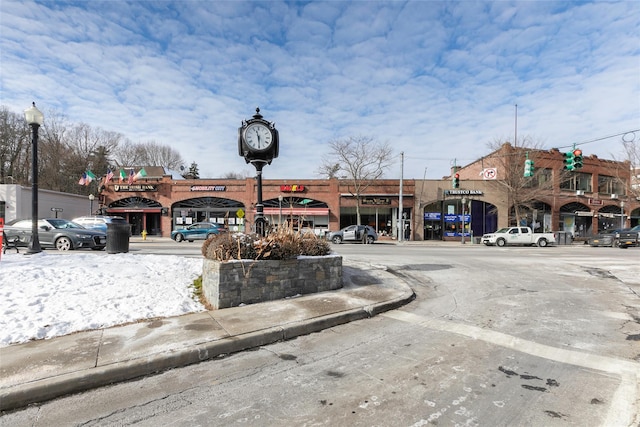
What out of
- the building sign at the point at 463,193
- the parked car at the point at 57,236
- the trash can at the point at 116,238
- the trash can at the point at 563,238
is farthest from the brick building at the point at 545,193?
the trash can at the point at 116,238

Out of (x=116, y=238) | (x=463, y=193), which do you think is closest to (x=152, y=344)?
(x=116, y=238)

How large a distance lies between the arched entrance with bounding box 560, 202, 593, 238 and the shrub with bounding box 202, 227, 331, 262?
40.4 meters

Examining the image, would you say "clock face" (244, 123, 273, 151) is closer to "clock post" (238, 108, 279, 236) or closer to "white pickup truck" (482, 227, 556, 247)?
"clock post" (238, 108, 279, 236)

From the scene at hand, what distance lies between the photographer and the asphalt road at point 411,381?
3.01 meters

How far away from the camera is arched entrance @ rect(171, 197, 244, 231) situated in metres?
35.7

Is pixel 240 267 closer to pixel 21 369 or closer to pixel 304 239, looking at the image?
pixel 304 239

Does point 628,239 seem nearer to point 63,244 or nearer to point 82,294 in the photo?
point 82,294

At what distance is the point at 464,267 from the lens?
12.4 m

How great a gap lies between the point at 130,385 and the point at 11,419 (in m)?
0.93

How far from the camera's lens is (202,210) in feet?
117

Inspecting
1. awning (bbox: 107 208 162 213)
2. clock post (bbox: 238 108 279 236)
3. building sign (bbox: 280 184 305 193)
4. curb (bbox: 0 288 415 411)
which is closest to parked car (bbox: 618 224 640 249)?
building sign (bbox: 280 184 305 193)

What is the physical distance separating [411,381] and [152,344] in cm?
318

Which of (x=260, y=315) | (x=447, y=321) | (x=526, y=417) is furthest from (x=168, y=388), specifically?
(x=447, y=321)

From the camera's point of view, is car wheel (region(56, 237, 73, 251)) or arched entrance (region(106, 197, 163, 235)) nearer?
car wheel (region(56, 237, 73, 251))
